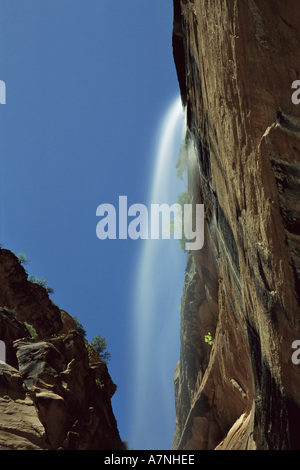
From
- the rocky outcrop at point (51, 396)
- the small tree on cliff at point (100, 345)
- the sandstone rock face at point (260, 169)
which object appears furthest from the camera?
the small tree on cliff at point (100, 345)

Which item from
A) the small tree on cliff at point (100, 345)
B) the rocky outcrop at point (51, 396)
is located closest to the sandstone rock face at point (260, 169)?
the rocky outcrop at point (51, 396)

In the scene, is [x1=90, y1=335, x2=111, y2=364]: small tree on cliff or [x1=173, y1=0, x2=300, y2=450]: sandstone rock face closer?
[x1=173, y1=0, x2=300, y2=450]: sandstone rock face

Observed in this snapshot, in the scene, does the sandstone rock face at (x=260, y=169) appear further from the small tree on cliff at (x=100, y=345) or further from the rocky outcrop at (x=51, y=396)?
the small tree on cliff at (x=100, y=345)

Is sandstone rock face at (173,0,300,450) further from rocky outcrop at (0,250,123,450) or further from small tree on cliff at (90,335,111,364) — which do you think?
small tree on cliff at (90,335,111,364)

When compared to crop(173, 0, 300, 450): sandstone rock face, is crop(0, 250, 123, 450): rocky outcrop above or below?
below

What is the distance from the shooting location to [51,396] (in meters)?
15.2

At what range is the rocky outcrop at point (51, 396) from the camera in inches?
516

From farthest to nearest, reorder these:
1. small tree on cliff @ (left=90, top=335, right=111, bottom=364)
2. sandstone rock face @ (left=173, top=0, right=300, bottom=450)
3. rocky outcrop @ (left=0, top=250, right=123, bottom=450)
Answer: small tree on cliff @ (left=90, top=335, right=111, bottom=364), rocky outcrop @ (left=0, top=250, right=123, bottom=450), sandstone rock face @ (left=173, top=0, right=300, bottom=450)

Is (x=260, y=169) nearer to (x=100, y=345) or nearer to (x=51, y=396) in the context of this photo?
(x=51, y=396)

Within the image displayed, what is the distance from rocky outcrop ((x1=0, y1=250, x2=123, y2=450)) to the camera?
1309 cm

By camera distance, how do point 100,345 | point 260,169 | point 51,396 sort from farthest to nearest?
point 100,345, point 51,396, point 260,169

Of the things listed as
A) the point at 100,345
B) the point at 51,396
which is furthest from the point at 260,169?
the point at 100,345

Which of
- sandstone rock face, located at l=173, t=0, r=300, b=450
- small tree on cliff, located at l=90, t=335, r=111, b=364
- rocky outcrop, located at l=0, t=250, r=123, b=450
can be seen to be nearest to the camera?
sandstone rock face, located at l=173, t=0, r=300, b=450

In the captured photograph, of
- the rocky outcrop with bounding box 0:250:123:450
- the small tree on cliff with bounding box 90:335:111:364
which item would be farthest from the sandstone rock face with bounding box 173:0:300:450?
the small tree on cliff with bounding box 90:335:111:364
